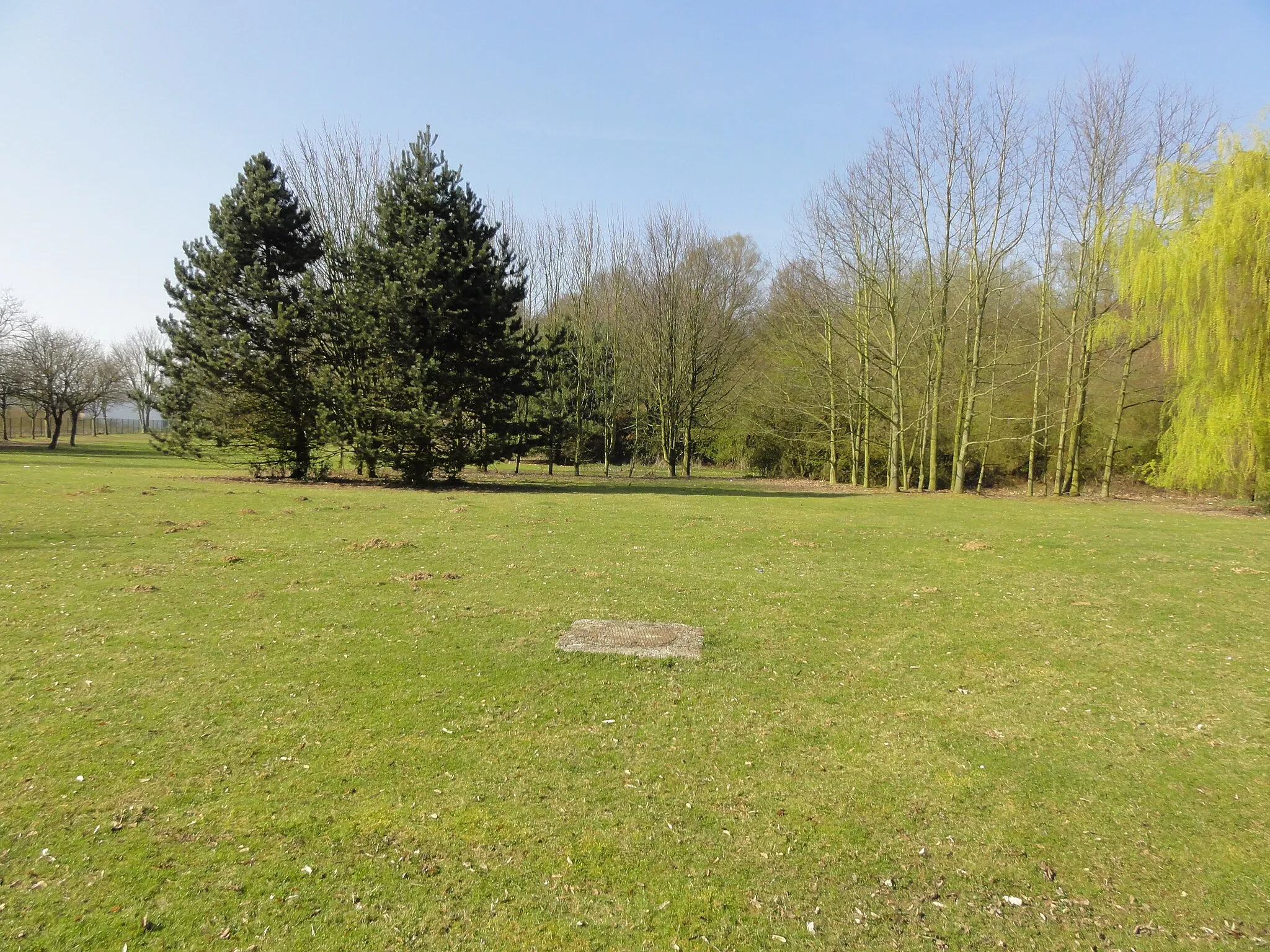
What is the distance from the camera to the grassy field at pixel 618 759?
142 inches

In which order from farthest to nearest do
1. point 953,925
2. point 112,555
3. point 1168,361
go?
point 1168,361 < point 112,555 < point 953,925

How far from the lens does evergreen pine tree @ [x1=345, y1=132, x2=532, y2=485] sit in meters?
25.5

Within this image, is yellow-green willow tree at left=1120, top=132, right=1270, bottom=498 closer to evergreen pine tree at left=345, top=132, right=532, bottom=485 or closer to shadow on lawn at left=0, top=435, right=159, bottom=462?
evergreen pine tree at left=345, top=132, right=532, bottom=485

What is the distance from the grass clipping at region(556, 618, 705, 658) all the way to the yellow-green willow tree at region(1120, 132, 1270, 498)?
24259mm

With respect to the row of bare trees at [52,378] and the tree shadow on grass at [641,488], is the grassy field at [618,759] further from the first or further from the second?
the row of bare trees at [52,378]

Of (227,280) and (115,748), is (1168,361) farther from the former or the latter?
(227,280)

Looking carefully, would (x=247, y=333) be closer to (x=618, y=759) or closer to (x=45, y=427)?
(x=618, y=759)

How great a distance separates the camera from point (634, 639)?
799 cm

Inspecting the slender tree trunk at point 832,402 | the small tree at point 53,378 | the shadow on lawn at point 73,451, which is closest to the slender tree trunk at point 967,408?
the slender tree trunk at point 832,402

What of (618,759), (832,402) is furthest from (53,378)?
(618,759)

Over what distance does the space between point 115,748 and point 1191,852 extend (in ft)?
23.9

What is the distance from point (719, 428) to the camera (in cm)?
4622

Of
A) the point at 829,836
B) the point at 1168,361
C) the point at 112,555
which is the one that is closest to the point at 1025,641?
the point at 829,836

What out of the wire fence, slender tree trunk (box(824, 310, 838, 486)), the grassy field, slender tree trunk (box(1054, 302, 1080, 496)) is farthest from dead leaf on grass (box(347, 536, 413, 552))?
the wire fence
